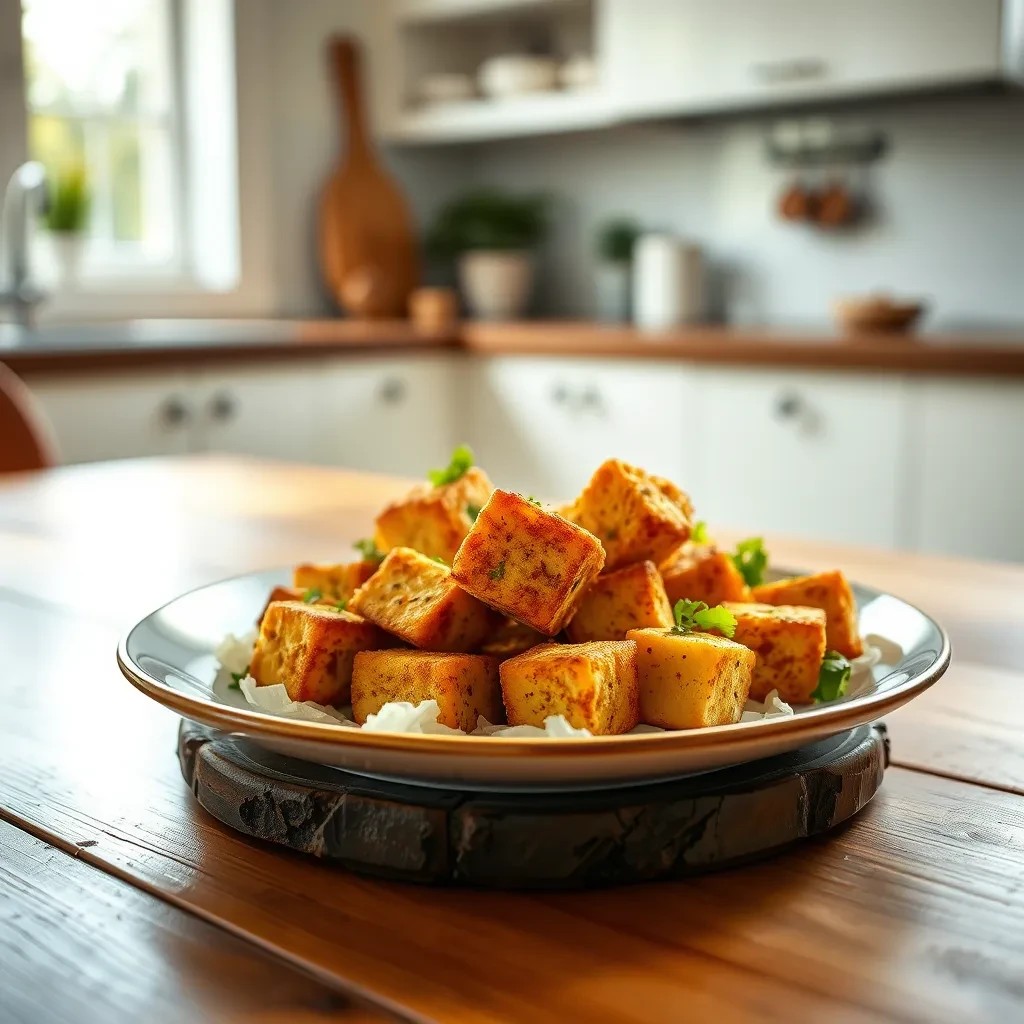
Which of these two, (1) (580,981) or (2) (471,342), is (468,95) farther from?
(1) (580,981)

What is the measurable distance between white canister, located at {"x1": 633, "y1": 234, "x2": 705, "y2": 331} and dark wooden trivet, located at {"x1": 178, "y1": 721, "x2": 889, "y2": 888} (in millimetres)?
3340

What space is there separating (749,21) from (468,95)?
1126 millimetres

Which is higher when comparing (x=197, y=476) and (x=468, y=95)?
(x=468, y=95)

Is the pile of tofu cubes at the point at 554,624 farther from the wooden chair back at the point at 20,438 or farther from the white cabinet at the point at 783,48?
the white cabinet at the point at 783,48

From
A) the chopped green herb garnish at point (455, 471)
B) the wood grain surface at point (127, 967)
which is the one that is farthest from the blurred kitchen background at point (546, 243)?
the wood grain surface at point (127, 967)

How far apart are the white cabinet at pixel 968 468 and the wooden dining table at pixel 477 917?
2.08 m

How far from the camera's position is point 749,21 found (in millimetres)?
3445

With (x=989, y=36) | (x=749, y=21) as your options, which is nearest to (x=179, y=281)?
(x=749, y=21)

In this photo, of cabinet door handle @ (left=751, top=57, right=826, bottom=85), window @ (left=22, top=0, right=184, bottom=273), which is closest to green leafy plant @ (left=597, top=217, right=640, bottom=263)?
cabinet door handle @ (left=751, top=57, right=826, bottom=85)

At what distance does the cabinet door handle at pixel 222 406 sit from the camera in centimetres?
324

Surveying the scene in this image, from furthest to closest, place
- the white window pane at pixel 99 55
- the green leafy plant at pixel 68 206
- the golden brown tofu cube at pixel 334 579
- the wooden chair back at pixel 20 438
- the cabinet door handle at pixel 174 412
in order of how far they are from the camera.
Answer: the white window pane at pixel 99 55
the green leafy plant at pixel 68 206
the cabinet door handle at pixel 174 412
the wooden chair back at pixel 20 438
the golden brown tofu cube at pixel 334 579

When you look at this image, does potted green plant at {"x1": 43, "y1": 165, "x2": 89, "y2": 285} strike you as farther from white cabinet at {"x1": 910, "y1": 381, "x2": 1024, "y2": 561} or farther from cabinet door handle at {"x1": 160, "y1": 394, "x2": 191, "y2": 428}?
white cabinet at {"x1": 910, "y1": 381, "x2": 1024, "y2": 561}

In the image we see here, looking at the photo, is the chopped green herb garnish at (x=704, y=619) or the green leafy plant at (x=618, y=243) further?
the green leafy plant at (x=618, y=243)

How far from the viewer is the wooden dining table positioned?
509 mm
